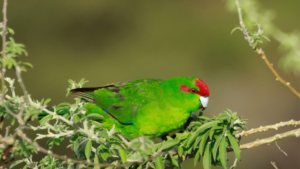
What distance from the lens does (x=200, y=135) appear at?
1104 mm

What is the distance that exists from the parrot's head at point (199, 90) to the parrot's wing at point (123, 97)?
0.90 feet

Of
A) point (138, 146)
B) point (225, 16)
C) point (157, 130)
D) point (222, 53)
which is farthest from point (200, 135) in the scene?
point (225, 16)

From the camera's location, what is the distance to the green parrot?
1764mm

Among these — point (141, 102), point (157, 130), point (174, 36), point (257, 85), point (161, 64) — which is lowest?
point (157, 130)

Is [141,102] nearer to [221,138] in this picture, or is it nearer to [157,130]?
[157,130]

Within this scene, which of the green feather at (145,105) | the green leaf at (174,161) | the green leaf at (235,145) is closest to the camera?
the green leaf at (235,145)

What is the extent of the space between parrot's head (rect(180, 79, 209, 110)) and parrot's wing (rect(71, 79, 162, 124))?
274 mm

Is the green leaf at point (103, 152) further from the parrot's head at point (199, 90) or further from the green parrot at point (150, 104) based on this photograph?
the parrot's head at point (199, 90)

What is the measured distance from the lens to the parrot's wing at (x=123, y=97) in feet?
6.04

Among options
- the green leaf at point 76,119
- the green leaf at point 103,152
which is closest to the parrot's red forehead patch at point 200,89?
the green leaf at point 103,152

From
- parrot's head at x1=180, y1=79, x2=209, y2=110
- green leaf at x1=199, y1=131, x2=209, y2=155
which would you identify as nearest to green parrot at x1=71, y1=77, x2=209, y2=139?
parrot's head at x1=180, y1=79, x2=209, y2=110

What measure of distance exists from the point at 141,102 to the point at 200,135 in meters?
0.83

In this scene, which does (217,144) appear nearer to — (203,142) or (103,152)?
(203,142)

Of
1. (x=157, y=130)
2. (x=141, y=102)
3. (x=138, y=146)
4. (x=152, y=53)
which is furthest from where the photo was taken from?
(x=152, y=53)
